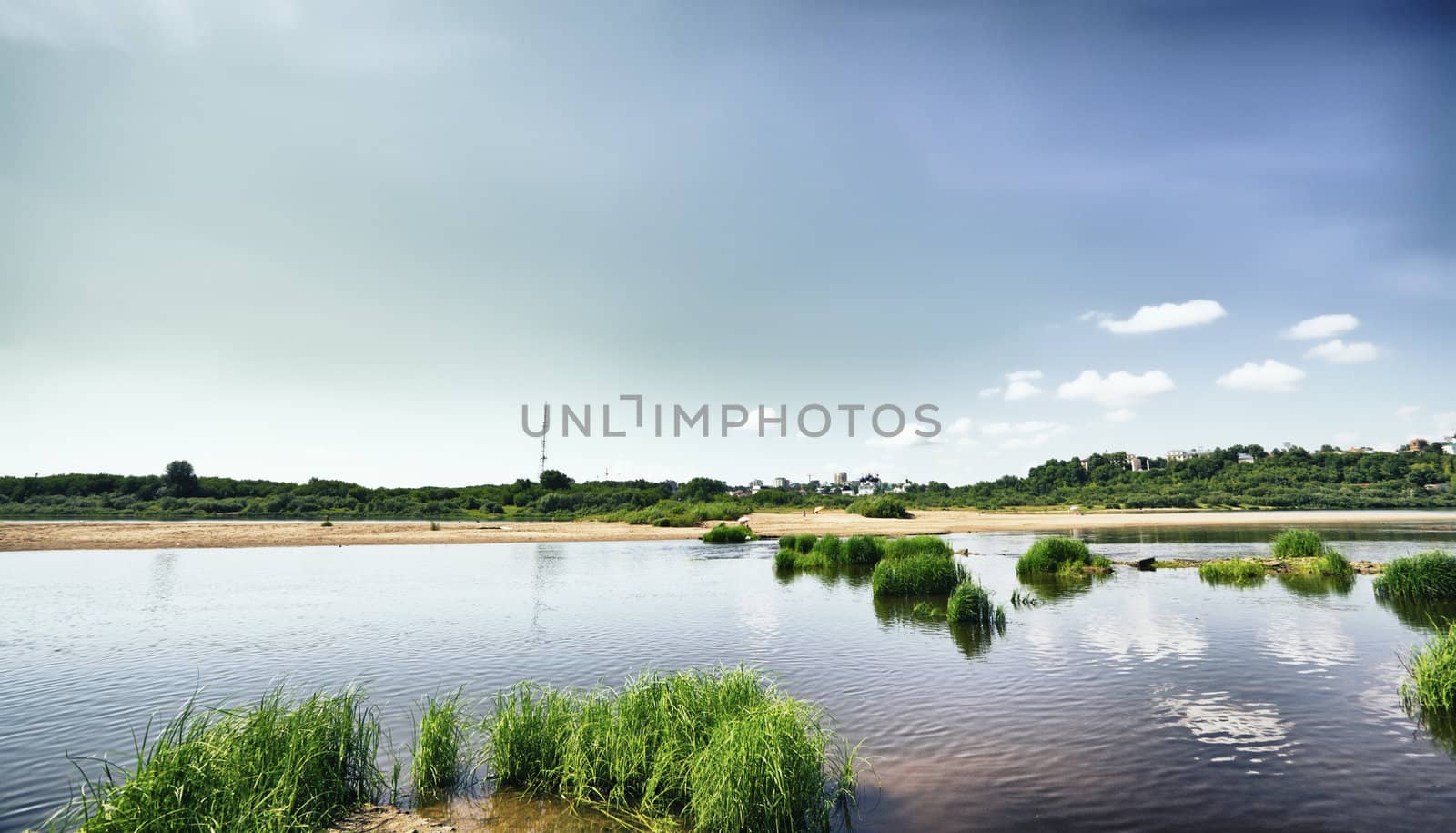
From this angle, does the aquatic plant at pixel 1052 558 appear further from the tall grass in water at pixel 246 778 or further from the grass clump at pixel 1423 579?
the tall grass in water at pixel 246 778

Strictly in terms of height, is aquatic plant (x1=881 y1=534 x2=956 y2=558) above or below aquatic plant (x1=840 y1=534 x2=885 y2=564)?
above

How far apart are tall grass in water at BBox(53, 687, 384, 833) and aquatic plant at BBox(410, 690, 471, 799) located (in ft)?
2.07

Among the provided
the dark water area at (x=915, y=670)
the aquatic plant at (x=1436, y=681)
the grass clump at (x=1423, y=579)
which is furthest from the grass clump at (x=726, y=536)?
the aquatic plant at (x=1436, y=681)

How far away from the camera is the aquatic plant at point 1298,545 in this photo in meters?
37.1

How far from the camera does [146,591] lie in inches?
1323

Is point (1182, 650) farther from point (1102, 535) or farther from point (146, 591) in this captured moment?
point (1102, 535)

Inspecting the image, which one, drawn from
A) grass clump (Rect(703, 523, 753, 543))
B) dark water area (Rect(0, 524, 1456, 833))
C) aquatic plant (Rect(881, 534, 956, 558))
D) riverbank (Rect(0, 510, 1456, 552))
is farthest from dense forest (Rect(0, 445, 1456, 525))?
dark water area (Rect(0, 524, 1456, 833))

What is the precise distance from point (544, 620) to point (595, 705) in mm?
15399

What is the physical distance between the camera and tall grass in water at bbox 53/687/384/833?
733 centimetres

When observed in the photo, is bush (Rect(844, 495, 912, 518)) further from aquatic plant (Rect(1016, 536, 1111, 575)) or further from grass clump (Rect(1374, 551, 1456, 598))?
grass clump (Rect(1374, 551, 1456, 598))

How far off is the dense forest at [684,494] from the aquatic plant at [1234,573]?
68811mm

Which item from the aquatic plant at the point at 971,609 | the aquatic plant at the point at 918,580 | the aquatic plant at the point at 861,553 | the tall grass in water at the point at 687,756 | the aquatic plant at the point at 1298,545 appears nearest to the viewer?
the tall grass in water at the point at 687,756

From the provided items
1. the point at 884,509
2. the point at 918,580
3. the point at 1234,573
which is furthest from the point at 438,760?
the point at 884,509

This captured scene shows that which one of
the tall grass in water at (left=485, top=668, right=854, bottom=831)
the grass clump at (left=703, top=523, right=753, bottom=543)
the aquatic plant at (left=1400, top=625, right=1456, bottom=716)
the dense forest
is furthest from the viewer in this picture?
the dense forest
